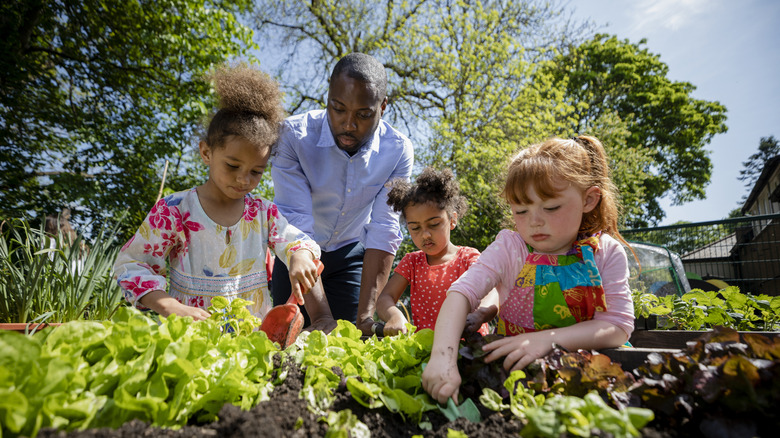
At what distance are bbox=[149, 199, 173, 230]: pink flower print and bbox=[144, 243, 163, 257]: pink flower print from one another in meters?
0.08

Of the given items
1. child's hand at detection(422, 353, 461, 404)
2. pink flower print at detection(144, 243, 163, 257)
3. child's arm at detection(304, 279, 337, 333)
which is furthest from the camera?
child's arm at detection(304, 279, 337, 333)

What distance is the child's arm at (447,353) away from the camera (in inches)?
41.6

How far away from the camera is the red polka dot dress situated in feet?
8.04

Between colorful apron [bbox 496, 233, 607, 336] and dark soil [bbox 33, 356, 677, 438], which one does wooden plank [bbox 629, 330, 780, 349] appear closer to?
colorful apron [bbox 496, 233, 607, 336]

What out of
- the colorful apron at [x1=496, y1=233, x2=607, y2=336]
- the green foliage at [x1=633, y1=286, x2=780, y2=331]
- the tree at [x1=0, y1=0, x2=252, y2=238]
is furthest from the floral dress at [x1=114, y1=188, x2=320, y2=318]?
the tree at [x1=0, y1=0, x2=252, y2=238]

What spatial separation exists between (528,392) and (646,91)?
76.8 ft

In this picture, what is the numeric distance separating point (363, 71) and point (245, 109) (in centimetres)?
70

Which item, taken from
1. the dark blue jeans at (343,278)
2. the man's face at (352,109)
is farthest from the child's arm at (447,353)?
the dark blue jeans at (343,278)

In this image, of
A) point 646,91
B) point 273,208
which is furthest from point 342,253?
point 646,91

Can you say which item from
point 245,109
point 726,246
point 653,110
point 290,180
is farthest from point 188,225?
point 653,110

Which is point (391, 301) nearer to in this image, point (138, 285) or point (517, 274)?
point (517, 274)

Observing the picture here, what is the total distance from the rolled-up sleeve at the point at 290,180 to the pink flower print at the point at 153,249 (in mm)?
779

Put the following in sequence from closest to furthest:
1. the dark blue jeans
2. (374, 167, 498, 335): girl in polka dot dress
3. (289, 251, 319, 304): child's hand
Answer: (289, 251, 319, 304): child's hand → (374, 167, 498, 335): girl in polka dot dress → the dark blue jeans

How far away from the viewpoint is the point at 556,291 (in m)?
1.52
